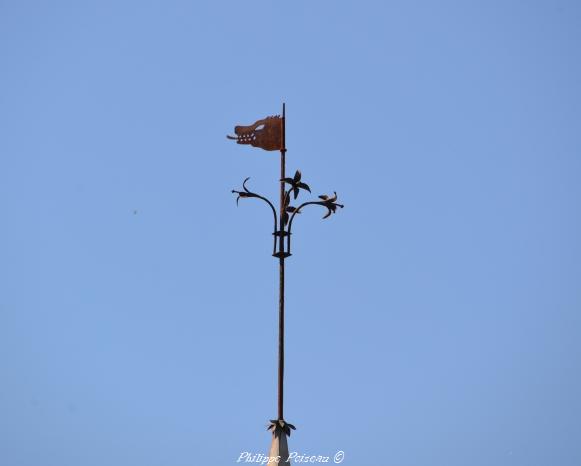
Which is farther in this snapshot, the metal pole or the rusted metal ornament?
the rusted metal ornament

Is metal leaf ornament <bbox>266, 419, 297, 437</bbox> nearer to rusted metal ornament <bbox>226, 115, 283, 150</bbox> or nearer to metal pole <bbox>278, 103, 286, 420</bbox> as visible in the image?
metal pole <bbox>278, 103, 286, 420</bbox>

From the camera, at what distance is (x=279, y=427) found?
948 centimetres

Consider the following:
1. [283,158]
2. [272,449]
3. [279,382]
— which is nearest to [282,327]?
[279,382]

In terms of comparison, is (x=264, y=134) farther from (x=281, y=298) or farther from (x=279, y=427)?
(x=279, y=427)

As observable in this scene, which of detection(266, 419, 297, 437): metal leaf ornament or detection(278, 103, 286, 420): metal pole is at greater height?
detection(278, 103, 286, 420): metal pole

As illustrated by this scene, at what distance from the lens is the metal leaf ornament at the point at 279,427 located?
9.47m

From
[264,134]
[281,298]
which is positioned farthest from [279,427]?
[264,134]

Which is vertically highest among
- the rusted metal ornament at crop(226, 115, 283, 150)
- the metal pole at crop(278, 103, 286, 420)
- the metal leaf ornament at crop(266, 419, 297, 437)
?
the rusted metal ornament at crop(226, 115, 283, 150)

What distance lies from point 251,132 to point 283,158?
2.29ft

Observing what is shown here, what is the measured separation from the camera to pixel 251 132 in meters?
11.4

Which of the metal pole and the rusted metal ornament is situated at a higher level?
the rusted metal ornament

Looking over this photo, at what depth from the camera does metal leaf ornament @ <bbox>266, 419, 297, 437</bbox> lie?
31.1ft

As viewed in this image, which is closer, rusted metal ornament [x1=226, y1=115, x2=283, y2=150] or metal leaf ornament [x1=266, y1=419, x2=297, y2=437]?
metal leaf ornament [x1=266, y1=419, x2=297, y2=437]

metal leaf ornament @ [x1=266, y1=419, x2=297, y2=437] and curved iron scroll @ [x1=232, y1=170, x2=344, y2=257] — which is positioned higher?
curved iron scroll @ [x1=232, y1=170, x2=344, y2=257]
